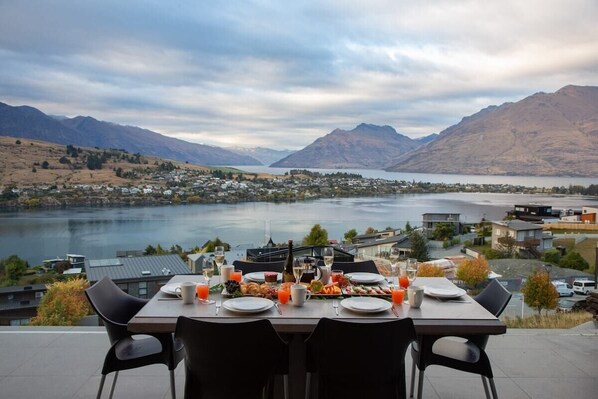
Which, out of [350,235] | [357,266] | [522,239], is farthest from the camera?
[350,235]

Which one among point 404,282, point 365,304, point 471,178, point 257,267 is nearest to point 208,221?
point 257,267

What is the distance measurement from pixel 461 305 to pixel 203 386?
138cm

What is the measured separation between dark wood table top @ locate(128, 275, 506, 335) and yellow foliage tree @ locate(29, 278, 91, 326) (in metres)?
2.34

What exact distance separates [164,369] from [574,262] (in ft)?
16.3

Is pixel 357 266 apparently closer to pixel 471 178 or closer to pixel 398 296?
pixel 398 296

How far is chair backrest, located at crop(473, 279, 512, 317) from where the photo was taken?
8.32ft

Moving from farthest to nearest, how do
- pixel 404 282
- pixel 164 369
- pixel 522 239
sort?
1. pixel 522 239
2. pixel 164 369
3. pixel 404 282

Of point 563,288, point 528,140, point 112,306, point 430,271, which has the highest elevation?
point 528,140

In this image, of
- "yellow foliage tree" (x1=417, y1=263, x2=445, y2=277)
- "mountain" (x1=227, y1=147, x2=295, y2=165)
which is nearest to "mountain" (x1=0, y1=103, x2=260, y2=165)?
"mountain" (x1=227, y1=147, x2=295, y2=165)

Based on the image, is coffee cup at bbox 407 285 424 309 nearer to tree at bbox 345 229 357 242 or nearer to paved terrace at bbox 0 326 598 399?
paved terrace at bbox 0 326 598 399

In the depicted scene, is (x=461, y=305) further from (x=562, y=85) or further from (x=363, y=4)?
(x=562, y=85)

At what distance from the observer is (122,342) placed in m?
2.54

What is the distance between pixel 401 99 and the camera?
9508 mm

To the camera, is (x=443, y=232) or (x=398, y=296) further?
(x=443, y=232)
